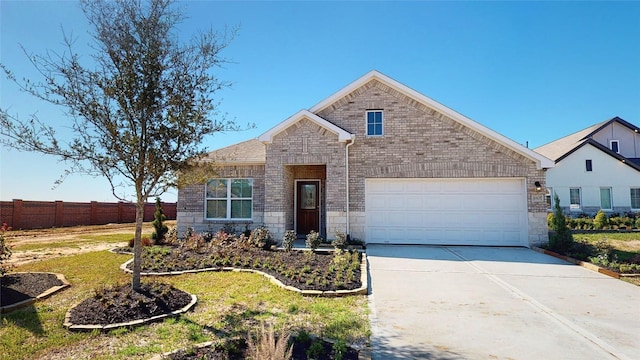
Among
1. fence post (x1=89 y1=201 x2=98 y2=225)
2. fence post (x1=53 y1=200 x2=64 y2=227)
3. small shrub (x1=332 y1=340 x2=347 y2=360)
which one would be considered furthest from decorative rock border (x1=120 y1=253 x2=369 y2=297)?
fence post (x1=89 y1=201 x2=98 y2=225)

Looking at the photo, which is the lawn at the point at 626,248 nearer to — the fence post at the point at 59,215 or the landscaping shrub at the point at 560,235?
the landscaping shrub at the point at 560,235

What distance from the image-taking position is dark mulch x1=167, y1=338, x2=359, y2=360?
382cm

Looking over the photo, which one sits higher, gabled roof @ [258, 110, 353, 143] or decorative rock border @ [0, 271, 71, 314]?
gabled roof @ [258, 110, 353, 143]

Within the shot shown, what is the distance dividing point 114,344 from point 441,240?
11.2m

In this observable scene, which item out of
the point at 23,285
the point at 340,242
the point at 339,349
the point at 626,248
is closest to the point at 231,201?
the point at 340,242

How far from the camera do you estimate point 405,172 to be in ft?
42.2

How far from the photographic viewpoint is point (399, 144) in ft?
42.9

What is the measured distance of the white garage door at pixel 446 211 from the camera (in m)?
12.6

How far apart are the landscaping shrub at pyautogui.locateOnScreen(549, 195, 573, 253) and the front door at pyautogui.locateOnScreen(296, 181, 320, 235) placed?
347 inches

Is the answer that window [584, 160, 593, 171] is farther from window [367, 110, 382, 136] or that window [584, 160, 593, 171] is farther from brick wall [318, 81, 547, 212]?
window [367, 110, 382, 136]

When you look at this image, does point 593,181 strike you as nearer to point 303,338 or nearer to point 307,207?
point 307,207

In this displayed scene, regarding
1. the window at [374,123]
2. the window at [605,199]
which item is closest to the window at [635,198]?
the window at [605,199]

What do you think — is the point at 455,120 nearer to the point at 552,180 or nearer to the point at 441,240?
the point at 441,240

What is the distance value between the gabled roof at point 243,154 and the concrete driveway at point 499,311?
263 inches
